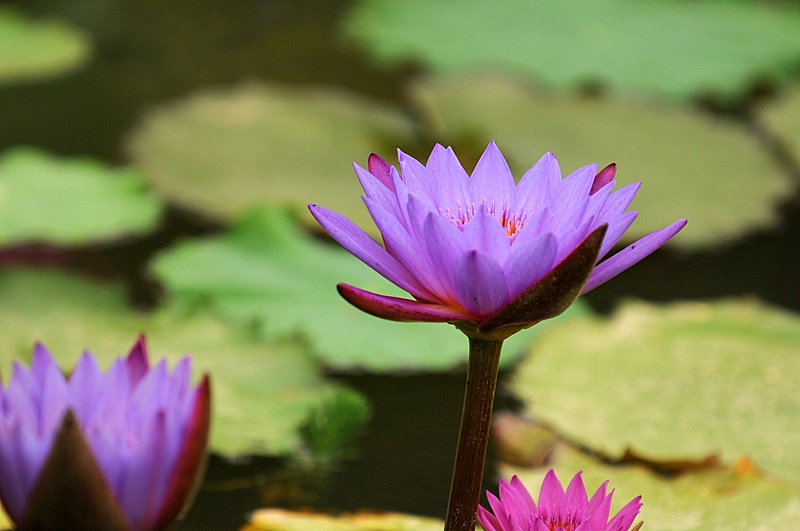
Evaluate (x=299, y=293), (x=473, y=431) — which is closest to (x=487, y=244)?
(x=473, y=431)

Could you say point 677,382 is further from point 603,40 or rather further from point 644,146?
point 603,40

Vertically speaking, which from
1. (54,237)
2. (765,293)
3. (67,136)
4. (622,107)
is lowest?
(54,237)

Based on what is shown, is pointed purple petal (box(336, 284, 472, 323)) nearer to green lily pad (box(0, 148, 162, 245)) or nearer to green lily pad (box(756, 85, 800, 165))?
green lily pad (box(0, 148, 162, 245))

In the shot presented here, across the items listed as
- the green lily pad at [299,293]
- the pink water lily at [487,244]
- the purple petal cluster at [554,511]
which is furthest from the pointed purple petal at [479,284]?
the green lily pad at [299,293]

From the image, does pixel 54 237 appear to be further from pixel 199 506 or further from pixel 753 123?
pixel 753 123

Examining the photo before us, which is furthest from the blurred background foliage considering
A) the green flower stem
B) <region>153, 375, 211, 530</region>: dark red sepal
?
the green flower stem

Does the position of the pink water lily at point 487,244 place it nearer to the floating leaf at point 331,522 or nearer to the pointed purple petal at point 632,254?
the pointed purple petal at point 632,254

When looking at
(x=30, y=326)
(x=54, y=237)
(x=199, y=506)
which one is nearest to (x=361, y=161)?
(x=54, y=237)

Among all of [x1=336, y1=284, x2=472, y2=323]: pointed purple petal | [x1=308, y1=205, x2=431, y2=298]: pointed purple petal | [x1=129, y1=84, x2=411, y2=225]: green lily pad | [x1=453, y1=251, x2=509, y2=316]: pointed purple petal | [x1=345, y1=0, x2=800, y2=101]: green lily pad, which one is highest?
[x1=345, y1=0, x2=800, y2=101]: green lily pad
